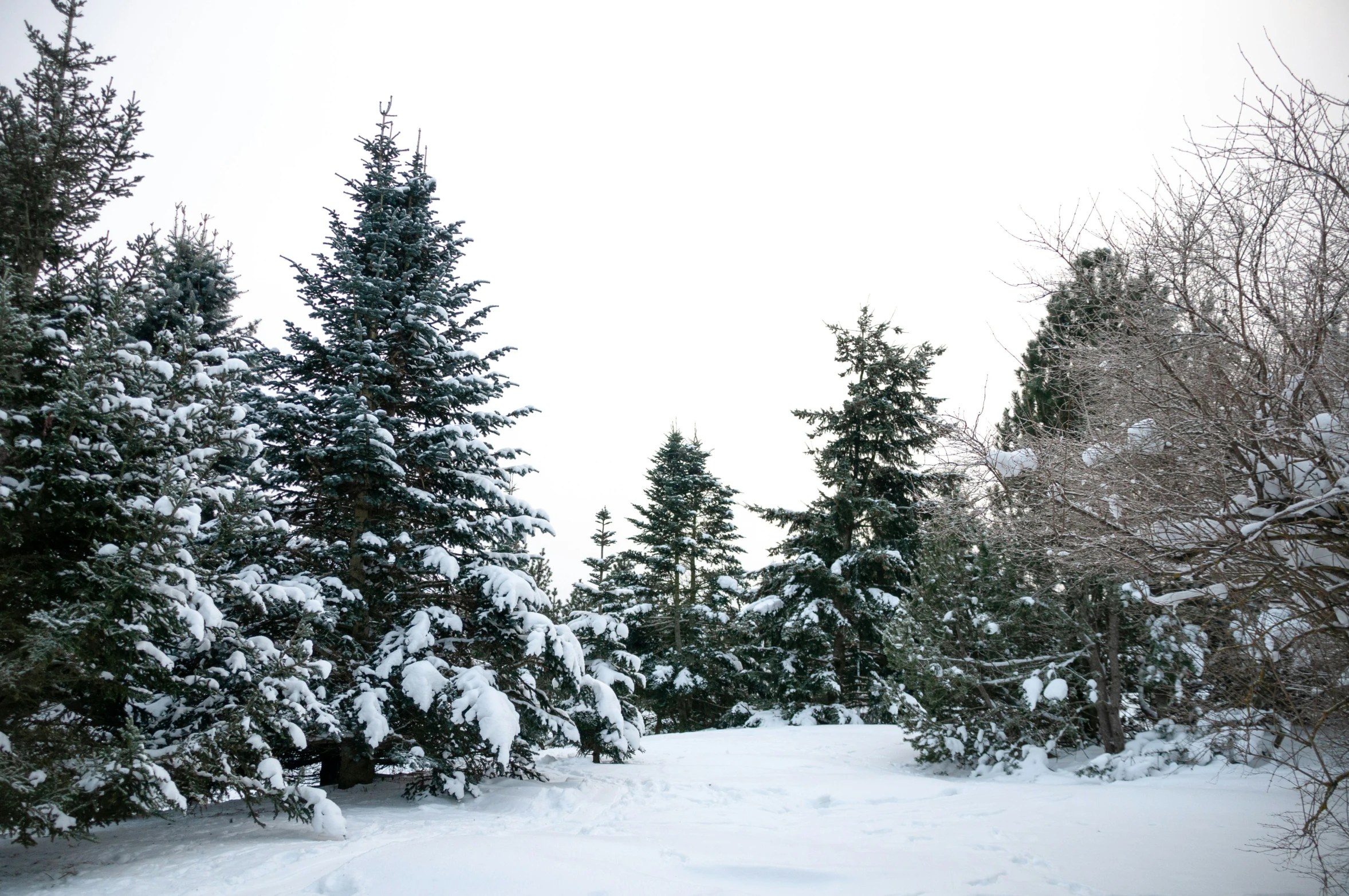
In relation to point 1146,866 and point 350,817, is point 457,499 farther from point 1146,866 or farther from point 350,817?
point 1146,866

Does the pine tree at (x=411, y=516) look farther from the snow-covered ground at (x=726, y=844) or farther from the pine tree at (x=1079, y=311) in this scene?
the pine tree at (x=1079, y=311)

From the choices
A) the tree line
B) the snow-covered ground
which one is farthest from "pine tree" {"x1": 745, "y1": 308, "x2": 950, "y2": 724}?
the snow-covered ground

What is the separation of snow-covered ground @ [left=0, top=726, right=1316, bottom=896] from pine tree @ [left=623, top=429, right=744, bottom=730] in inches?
502

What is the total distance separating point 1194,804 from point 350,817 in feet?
25.5

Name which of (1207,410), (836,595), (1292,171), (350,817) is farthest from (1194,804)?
(836,595)

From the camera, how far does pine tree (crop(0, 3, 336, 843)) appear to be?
5.04 metres

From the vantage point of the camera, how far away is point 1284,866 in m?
4.61

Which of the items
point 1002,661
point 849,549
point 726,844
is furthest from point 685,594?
point 726,844

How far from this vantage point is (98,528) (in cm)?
551

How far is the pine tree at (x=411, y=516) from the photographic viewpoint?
295 inches

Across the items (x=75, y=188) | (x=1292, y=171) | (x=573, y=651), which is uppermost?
(x=75, y=188)

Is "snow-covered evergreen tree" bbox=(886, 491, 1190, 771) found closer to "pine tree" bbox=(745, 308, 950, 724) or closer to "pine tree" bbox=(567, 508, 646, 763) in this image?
"pine tree" bbox=(567, 508, 646, 763)

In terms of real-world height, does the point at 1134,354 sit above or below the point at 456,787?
above

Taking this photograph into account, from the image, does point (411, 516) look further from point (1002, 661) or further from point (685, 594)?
point (685, 594)
